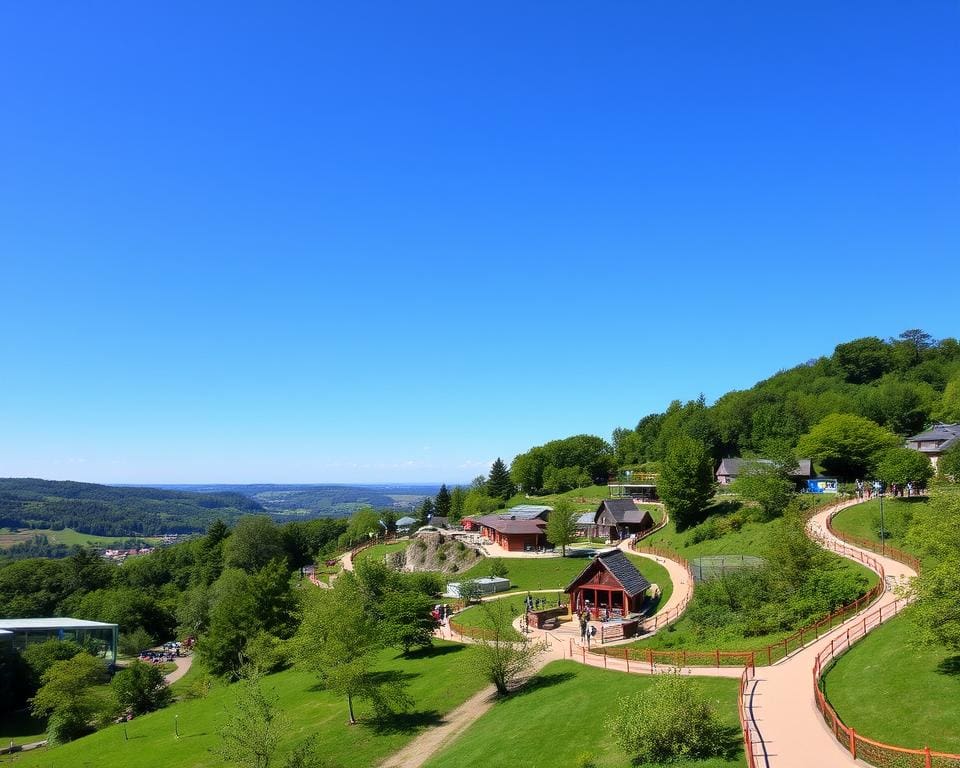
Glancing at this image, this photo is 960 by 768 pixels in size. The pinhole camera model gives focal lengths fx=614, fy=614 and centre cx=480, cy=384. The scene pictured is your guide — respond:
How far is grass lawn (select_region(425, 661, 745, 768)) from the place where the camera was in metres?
21.8

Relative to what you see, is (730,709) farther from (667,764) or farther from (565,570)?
(565,570)

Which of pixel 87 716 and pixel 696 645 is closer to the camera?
pixel 696 645

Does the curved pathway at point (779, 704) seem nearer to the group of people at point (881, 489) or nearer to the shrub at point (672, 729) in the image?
the shrub at point (672, 729)

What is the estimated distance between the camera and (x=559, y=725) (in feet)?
82.2

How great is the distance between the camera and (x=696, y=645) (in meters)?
32.0

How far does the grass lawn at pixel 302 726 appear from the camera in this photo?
3048 cm

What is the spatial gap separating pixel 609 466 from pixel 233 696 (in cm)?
8938

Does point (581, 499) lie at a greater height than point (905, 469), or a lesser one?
lesser

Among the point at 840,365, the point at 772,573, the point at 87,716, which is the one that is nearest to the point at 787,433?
the point at 840,365

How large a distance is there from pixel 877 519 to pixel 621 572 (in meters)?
23.2

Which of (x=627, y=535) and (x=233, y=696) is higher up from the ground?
(x=627, y=535)

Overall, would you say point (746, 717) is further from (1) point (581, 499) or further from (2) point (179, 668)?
(1) point (581, 499)

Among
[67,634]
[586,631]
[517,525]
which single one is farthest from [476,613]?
[67,634]

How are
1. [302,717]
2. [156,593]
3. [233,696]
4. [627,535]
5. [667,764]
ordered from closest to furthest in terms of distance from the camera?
[667,764] < [302,717] < [233,696] < [627,535] < [156,593]
